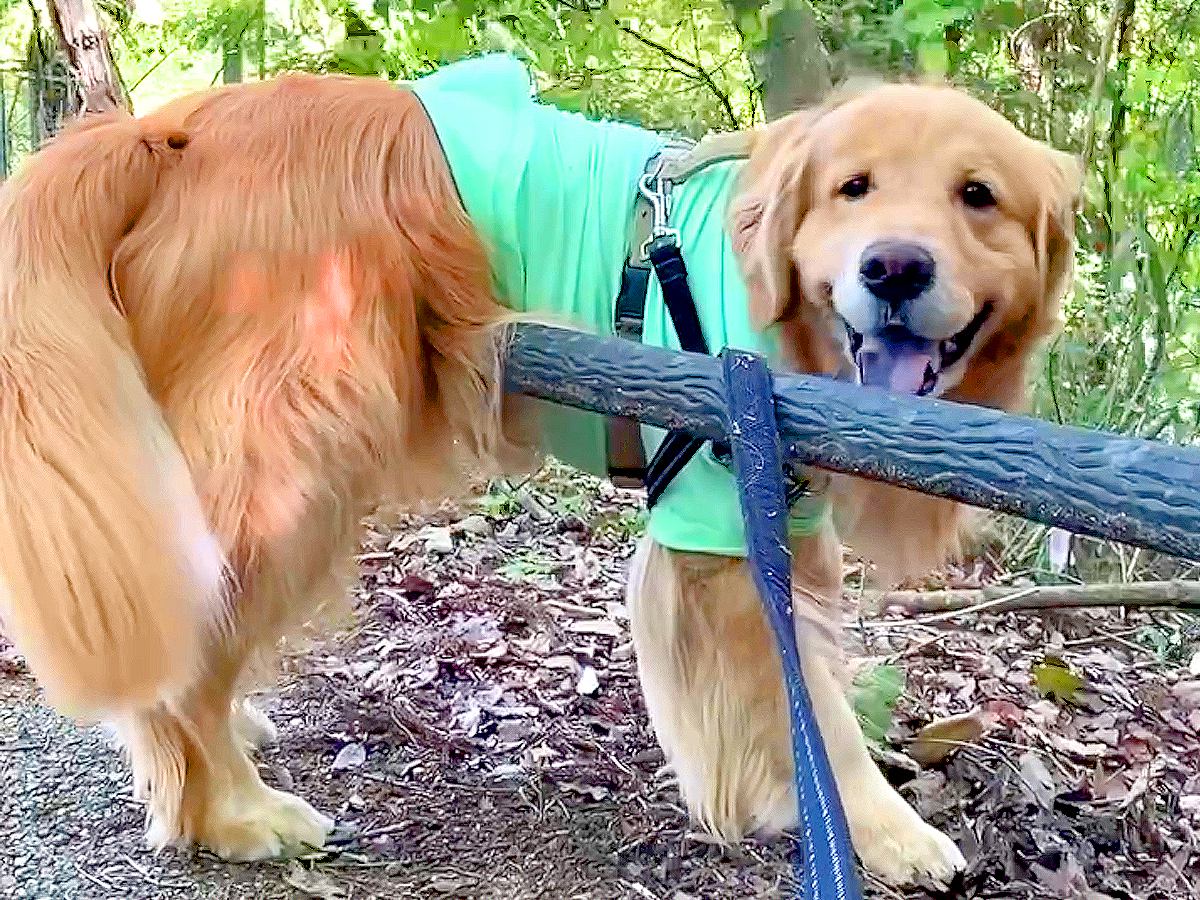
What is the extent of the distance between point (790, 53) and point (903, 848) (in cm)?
213

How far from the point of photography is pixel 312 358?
7.70 feet

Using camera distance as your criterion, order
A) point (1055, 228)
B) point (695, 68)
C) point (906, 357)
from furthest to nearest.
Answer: point (695, 68) < point (1055, 228) < point (906, 357)

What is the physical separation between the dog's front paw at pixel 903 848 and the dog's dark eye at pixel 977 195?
115 cm

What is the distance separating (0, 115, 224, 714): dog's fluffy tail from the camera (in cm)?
208

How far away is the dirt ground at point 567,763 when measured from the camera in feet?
8.38

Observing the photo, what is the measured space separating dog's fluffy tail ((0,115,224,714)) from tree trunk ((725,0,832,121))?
1889mm

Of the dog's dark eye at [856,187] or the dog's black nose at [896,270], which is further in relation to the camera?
the dog's dark eye at [856,187]

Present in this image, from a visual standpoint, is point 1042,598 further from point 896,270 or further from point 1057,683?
point 896,270

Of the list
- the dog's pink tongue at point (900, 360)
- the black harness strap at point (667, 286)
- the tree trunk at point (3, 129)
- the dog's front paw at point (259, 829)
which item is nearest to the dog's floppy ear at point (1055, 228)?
the dog's pink tongue at point (900, 360)

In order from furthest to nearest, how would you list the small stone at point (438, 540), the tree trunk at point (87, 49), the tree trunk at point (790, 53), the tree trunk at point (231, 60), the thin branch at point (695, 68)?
1. the tree trunk at point (231, 60)
2. the tree trunk at point (87, 49)
3. the thin branch at point (695, 68)
4. the small stone at point (438, 540)
5. the tree trunk at point (790, 53)

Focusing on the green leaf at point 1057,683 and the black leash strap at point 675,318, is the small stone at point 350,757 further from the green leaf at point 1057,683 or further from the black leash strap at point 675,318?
the green leaf at point 1057,683

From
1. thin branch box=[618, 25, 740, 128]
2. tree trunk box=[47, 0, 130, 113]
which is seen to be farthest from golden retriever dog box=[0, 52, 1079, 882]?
tree trunk box=[47, 0, 130, 113]

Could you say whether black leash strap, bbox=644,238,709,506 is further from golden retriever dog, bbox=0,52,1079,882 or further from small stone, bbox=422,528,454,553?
small stone, bbox=422,528,454,553

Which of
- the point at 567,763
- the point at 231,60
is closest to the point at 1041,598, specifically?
the point at 567,763
